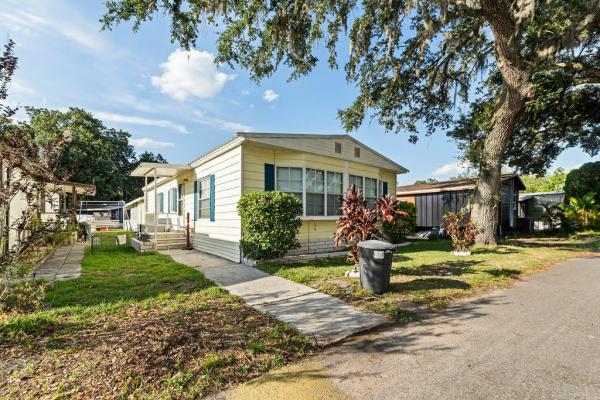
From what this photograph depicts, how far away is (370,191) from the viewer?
11.7m

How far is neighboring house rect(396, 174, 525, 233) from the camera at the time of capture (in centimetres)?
1548

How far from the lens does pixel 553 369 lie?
2.69 metres

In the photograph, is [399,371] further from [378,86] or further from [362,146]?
[378,86]

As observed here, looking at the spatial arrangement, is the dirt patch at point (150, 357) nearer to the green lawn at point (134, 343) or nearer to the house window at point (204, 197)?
the green lawn at point (134, 343)

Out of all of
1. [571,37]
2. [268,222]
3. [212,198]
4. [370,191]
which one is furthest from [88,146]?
[571,37]

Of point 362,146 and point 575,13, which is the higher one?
point 575,13

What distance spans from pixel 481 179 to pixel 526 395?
33.3 feet

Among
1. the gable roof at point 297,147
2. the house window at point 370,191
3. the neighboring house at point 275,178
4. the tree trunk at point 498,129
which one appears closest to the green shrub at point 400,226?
the house window at point 370,191

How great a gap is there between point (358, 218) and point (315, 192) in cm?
363

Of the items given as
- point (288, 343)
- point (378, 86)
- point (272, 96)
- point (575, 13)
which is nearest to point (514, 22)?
point (575, 13)

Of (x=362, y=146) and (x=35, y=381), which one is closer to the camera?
(x=35, y=381)

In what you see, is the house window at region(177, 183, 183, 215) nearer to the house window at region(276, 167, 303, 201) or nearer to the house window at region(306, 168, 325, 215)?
the house window at region(276, 167, 303, 201)

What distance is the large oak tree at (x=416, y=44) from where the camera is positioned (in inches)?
314

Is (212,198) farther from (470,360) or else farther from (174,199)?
(470,360)
